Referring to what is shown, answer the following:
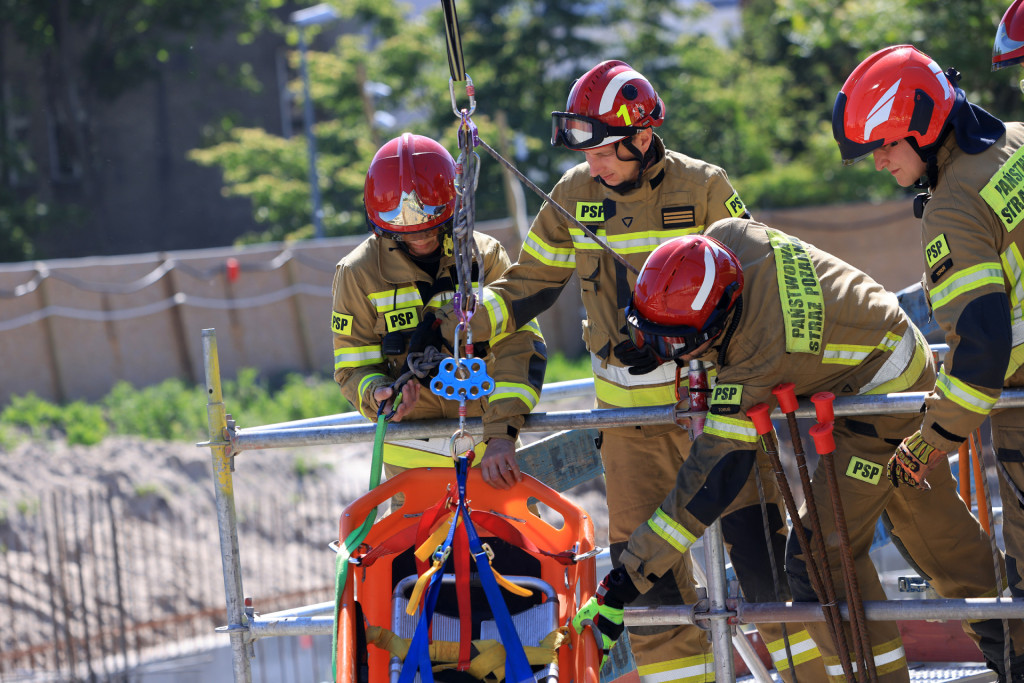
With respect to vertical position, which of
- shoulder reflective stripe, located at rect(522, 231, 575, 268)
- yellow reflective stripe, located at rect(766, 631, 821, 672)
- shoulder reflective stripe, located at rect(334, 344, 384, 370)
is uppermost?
shoulder reflective stripe, located at rect(522, 231, 575, 268)

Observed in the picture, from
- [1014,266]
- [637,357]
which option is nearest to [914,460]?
[1014,266]

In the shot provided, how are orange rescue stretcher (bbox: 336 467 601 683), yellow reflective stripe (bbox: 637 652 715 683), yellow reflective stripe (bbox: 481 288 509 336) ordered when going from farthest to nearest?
yellow reflective stripe (bbox: 481 288 509 336)
yellow reflective stripe (bbox: 637 652 715 683)
orange rescue stretcher (bbox: 336 467 601 683)

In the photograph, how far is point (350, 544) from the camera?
10.6 feet

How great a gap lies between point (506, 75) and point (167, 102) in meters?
11.2

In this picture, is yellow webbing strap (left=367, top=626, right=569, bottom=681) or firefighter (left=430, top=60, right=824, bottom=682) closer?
yellow webbing strap (left=367, top=626, right=569, bottom=681)

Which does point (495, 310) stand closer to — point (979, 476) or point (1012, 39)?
point (979, 476)

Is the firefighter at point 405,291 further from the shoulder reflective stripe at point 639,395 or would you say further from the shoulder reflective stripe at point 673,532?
the shoulder reflective stripe at point 673,532

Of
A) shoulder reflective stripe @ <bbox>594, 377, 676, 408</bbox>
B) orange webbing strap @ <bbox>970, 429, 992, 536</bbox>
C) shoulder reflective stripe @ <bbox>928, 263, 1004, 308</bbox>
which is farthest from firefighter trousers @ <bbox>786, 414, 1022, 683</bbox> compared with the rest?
shoulder reflective stripe @ <bbox>594, 377, 676, 408</bbox>

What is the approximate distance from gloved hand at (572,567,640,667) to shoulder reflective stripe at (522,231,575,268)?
1346 millimetres

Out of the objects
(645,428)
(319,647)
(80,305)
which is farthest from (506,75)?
(645,428)

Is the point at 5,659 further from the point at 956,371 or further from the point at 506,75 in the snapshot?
the point at 506,75

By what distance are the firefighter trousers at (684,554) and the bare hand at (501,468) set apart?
0.47 metres

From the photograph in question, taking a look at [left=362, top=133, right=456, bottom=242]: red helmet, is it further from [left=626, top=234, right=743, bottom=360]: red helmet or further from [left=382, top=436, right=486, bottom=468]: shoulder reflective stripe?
[left=626, top=234, right=743, bottom=360]: red helmet

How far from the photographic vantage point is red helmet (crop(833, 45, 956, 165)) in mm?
3111
